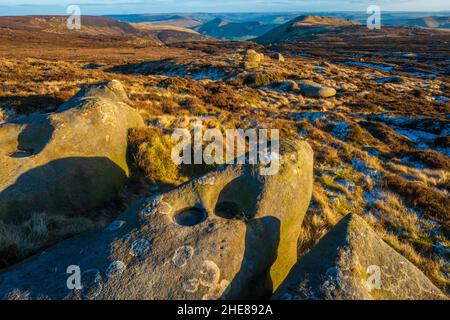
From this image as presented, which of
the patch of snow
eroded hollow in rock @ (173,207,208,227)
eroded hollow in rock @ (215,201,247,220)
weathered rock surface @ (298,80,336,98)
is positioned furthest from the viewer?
weathered rock surface @ (298,80,336,98)

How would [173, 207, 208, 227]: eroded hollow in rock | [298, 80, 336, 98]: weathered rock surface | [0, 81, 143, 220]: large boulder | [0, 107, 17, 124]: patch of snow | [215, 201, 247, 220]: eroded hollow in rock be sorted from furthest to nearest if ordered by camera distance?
1. [298, 80, 336, 98]: weathered rock surface
2. [0, 107, 17, 124]: patch of snow
3. [0, 81, 143, 220]: large boulder
4. [215, 201, 247, 220]: eroded hollow in rock
5. [173, 207, 208, 227]: eroded hollow in rock

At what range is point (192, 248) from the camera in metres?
3.90

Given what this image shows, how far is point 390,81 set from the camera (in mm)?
42750

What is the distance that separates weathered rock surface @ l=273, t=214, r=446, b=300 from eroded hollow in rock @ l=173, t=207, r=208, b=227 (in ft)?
5.13

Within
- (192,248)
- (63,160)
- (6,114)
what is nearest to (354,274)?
(192,248)

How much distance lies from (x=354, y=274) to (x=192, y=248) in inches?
83.8

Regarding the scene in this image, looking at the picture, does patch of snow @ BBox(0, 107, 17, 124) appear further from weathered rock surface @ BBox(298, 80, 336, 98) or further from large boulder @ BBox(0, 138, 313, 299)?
weathered rock surface @ BBox(298, 80, 336, 98)

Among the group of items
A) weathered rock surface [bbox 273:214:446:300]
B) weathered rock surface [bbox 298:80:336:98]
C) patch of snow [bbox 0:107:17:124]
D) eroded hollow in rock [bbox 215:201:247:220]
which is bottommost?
weathered rock surface [bbox 273:214:446:300]

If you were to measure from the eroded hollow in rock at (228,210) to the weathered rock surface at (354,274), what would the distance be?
1246 millimetres

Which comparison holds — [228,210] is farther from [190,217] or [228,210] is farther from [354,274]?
[354,274]

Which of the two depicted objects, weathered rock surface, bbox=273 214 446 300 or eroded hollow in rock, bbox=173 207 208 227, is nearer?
weathered rock surface, bbox=273 214 446 300

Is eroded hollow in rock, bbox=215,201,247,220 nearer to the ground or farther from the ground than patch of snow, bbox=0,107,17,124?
nearer to the ground

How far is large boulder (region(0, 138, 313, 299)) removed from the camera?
3.47 metres

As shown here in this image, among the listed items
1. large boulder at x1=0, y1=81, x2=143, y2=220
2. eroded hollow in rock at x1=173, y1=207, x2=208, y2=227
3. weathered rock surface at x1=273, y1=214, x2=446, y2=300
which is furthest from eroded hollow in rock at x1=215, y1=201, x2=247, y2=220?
large boulder at x1=0, y1=81, x2=143, y2=220
